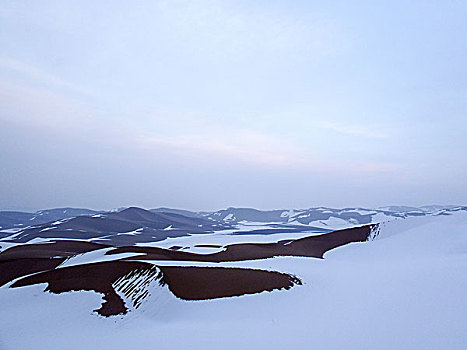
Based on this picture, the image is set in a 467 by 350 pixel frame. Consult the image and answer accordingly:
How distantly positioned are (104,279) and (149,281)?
2630mm

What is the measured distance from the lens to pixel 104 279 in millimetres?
14953

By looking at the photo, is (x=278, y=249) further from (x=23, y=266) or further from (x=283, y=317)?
(x=23, y=266)

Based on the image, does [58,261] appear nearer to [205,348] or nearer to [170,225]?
[205,348]

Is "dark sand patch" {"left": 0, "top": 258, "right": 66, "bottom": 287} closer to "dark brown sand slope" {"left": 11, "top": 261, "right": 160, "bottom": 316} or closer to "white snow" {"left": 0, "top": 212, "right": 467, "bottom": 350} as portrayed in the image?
"dark brown sand slope" {"left": 11, "top": 261, "right": 160, "bottom": 316}

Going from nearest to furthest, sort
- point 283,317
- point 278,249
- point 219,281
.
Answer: point 283,317 < point 219,281 < point 278,249

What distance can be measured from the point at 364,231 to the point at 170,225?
49.7m

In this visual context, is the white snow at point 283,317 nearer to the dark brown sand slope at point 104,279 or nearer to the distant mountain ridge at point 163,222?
the dark brown sand slope at point 104,279

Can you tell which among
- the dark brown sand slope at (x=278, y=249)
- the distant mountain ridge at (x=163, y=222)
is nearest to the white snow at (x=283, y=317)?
the dark brown sand slope at (x=278, y=249)

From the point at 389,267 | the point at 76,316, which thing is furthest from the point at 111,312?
the point at 389,267

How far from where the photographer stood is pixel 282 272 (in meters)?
15.6

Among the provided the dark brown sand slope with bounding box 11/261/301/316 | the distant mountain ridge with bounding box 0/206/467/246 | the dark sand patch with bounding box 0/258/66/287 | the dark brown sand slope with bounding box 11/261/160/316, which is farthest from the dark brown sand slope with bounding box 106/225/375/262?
the distant mountain ridge with bounding box 0/206/467/246

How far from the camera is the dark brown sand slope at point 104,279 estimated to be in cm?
1264

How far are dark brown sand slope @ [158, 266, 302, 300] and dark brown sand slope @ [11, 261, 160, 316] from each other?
1098 millimetres

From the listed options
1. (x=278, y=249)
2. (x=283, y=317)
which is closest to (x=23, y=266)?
(x=278, y=249)
